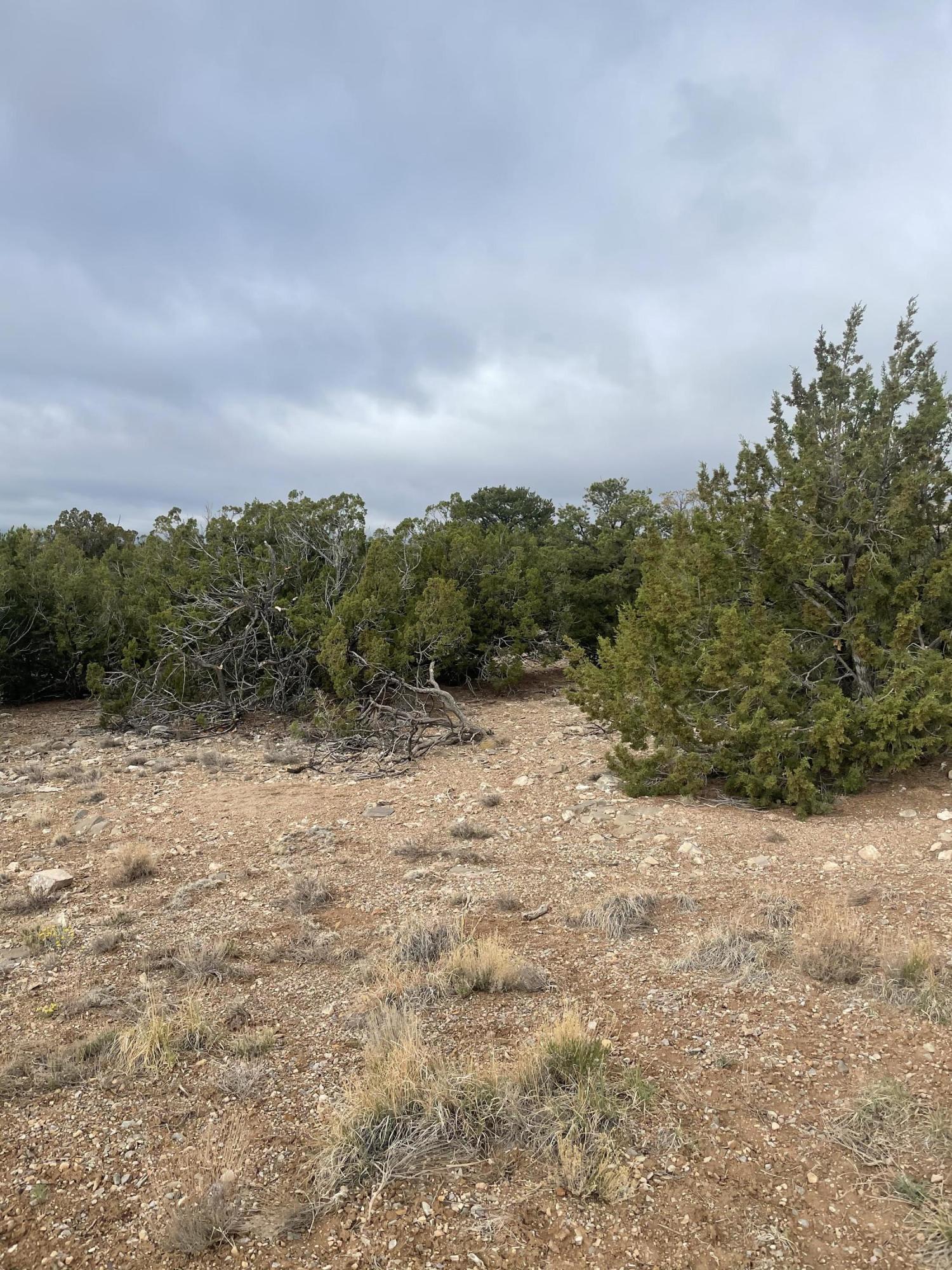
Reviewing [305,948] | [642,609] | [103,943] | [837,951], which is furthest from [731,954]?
[642,609]

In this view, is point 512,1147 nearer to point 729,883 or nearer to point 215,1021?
point 215,1021

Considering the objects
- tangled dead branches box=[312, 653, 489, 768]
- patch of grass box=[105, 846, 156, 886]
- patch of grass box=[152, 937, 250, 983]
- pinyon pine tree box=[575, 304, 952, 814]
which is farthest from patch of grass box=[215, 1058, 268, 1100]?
tangled dead branches box=[312, 653, 489, 768]

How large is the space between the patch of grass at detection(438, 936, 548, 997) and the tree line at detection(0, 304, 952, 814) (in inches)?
157

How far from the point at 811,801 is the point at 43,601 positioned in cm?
1465

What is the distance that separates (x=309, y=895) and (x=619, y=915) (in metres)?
2.37

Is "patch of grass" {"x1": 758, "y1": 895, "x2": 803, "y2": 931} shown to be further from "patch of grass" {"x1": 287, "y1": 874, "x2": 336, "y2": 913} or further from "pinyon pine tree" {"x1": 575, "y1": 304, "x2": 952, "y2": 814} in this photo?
"patch of grass" {"x1": 287, "y1": 874, "x2": 336, "y2": 913}

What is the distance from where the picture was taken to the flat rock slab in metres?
5.82

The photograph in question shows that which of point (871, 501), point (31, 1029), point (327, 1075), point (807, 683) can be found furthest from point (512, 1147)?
point (871, 501)

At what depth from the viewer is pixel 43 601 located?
14867 millimetres

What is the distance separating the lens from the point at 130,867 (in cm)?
612

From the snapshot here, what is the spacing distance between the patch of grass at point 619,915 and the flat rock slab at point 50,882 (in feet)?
13.9

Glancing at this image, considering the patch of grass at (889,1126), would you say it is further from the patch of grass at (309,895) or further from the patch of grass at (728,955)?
the patch of grass at (309,895)

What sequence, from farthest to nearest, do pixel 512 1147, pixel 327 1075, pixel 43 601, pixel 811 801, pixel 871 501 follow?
pixel 43 601 < pixel 871 501 < pixel 811 801 < pixel 327 1075 < pixel 512 1147

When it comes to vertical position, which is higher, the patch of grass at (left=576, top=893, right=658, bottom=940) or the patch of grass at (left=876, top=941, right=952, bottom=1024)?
→ the patch of grass at (left=876, top=941, right=952, bottom=1024)
